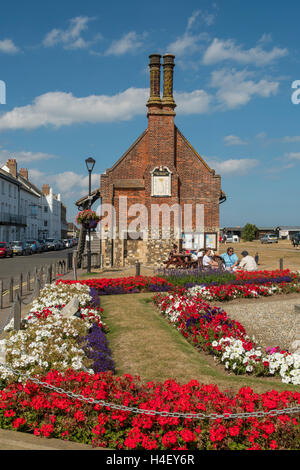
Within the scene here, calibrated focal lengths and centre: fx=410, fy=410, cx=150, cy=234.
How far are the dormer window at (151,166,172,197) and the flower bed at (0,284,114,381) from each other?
58.7 ft

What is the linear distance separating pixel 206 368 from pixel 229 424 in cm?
291

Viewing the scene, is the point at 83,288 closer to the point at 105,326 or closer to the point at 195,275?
the point at 105,326

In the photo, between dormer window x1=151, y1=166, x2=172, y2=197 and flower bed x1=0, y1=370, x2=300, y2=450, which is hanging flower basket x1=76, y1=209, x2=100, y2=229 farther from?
flower bed x1=0, y1=370, x2=300, y2=450

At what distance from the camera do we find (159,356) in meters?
7.48

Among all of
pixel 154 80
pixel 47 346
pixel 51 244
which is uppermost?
pixel 154 80

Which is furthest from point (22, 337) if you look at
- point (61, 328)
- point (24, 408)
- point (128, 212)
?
point (128, 212)

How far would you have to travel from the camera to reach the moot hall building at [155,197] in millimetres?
26500

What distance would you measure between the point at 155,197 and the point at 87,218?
5.36 m

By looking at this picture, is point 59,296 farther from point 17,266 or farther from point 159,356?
point 17,266

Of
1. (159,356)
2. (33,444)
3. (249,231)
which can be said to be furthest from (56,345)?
(249,231)

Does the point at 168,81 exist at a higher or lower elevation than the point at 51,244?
higher

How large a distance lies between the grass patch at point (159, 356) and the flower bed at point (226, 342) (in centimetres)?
16

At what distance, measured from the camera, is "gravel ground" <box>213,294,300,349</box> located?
9158 millimetres

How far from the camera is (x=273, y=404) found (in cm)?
436
